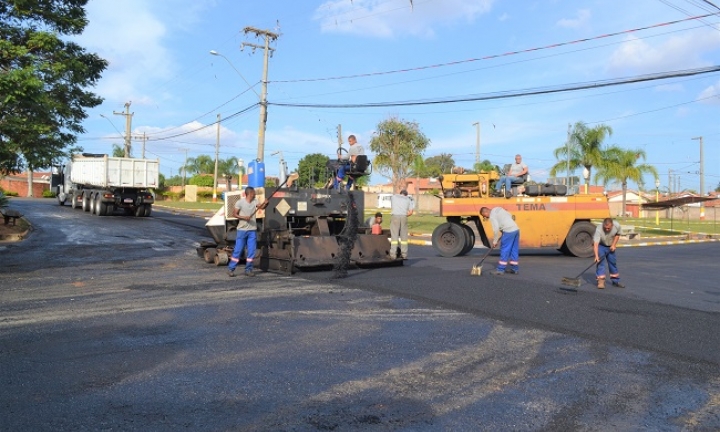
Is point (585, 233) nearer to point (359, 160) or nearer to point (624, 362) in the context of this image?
point (359, 160)

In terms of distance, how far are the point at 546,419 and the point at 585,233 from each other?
38.6ft

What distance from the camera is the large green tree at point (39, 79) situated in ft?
33.5

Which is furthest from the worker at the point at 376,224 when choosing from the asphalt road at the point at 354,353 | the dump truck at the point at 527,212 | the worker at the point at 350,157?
the dump truck at the point at 527,212

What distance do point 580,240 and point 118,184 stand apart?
72.7ft

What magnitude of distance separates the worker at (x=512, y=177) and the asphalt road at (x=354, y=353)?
4742 mm

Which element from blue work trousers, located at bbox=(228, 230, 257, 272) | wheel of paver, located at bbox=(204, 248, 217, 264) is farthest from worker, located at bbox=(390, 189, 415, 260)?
wheel of paver, located at bbox=(204, 248, 217, 264)

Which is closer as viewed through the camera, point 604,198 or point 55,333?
point 55,333

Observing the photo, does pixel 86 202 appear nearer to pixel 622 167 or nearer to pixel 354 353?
pixel 354 353

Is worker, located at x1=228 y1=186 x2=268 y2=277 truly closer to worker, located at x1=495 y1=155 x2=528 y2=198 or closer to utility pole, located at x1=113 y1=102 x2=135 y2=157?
worker, located at x1=495 y1=155 x2=528 y2=198

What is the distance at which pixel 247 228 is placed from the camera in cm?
1084

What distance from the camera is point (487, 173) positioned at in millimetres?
15539

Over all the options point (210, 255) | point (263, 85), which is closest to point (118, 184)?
point (263, 85)

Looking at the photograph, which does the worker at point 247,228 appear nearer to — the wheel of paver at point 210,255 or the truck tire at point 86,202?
the wheel of paver at point 210,255

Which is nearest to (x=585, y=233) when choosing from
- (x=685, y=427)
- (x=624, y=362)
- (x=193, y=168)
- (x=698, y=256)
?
(x=698, y=256)
